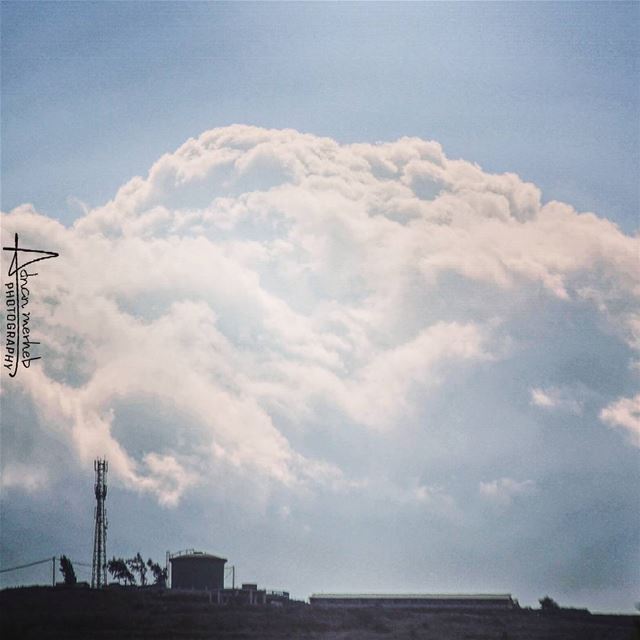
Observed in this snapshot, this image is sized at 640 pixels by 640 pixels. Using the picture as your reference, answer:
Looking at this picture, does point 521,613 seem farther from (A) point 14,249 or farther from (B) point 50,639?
(A) point 14,249

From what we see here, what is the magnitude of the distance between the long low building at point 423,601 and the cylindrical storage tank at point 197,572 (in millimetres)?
15664

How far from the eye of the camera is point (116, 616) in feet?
352

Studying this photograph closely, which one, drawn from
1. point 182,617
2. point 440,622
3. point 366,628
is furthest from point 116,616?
point 440,622

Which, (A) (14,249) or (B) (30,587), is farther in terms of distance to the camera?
(B) (30,587)

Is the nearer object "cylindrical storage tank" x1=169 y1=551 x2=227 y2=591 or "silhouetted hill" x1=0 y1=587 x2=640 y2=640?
"silhouetted hill" x1=0 y1=587 x2=640 y2=640

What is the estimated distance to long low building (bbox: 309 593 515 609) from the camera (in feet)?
479

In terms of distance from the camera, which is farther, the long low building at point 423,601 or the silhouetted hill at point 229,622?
the long low building at point 423,601

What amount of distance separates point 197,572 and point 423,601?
107 ft

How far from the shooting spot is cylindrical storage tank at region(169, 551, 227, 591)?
137 metres

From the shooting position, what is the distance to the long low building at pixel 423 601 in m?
146

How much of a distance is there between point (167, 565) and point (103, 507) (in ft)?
64.2

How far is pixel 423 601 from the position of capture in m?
149

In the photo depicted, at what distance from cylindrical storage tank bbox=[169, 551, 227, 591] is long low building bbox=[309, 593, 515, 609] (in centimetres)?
1566

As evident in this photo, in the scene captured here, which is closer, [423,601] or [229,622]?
[229,622]
